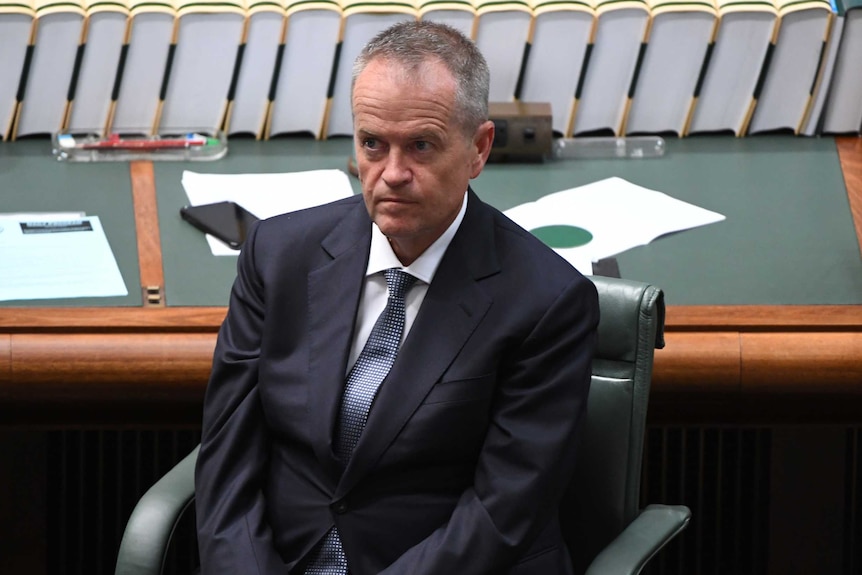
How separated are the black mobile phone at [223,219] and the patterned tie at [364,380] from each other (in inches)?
20.9

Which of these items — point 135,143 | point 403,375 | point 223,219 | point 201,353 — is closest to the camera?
point 403,375

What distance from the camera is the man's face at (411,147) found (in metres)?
1.38

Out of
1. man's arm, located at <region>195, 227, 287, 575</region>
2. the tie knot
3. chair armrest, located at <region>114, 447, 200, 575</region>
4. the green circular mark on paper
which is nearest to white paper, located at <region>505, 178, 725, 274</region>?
the green circular mark on paper

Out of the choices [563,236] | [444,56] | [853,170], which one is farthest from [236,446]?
[853,170]

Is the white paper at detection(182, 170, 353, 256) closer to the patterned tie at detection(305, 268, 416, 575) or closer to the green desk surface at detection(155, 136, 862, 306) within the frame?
the green desk surface at detection(155, 136, 862, 306)

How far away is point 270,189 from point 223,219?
5.7 inches

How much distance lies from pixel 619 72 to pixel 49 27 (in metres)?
0.98

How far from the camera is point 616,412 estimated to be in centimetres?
158

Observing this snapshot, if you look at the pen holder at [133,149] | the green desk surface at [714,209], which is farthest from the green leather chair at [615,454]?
the pen holder at [133,149]

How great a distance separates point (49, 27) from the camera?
2.28m

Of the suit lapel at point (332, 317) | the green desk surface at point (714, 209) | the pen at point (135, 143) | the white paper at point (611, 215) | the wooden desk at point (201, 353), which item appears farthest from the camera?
the pen at point (135, 143)

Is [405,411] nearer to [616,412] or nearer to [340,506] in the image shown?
[340,506]

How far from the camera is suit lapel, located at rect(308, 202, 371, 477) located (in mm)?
1491

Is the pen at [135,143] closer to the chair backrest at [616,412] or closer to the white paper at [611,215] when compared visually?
the white paper at [611,215]
